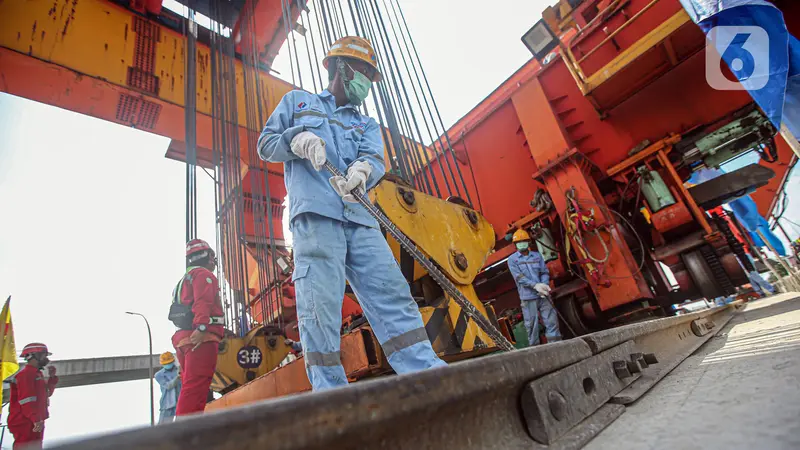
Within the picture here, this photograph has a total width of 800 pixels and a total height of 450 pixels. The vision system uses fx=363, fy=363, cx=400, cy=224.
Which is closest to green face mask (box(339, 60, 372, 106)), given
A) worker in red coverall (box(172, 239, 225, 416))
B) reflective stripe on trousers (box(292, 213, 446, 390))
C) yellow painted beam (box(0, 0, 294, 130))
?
reflective stripe on trousers (box(292, 213, 446, 390))

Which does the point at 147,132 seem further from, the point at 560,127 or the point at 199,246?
the point at 560,127

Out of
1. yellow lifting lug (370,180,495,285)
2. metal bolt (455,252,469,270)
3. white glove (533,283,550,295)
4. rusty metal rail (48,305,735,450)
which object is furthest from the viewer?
white glove (533,283,550,295)

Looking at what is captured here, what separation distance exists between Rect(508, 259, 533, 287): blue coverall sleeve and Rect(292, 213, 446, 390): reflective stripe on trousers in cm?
289

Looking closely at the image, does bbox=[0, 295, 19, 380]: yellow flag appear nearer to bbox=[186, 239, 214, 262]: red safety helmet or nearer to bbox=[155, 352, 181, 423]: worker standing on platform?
bbox=[155, 352, 181, 423]: worker standing on platform

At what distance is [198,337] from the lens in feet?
8.41

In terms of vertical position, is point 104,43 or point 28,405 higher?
point 104,43

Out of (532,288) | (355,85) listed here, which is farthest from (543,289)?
(355,85)

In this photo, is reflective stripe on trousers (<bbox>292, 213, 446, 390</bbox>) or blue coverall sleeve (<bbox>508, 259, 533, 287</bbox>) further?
blue coverall sleeve (<bbox>508, 259, 533, 287</bbox>)

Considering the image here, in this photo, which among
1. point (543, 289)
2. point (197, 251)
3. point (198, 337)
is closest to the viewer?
point (198, 337)

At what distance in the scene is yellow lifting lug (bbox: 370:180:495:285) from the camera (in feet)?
6.02

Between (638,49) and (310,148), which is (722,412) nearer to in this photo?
(310,148)

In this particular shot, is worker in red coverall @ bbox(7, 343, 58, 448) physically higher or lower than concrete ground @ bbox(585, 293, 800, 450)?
higher

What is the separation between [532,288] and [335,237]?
3.15 meters

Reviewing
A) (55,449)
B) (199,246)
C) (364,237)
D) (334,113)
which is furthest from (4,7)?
(55,449)
